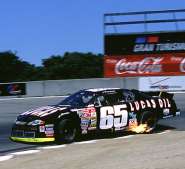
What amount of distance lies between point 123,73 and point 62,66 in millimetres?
51237

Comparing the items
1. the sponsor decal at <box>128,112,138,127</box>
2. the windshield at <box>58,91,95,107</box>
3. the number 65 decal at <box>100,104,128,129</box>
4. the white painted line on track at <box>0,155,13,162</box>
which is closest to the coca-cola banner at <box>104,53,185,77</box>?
→ the sponsor decal at <box>128,112,138,127</box>

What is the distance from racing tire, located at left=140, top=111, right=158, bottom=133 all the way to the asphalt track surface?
23 cm

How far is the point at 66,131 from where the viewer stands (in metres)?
14.5

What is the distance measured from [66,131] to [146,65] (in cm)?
2404

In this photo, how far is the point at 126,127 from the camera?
15.7 m

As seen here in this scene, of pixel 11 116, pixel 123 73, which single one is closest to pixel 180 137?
pixel 11 116

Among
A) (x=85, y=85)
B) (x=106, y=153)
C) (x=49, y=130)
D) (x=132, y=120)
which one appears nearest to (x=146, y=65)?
(x=85, y=85)

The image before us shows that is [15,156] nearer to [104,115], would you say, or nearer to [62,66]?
[104,115]

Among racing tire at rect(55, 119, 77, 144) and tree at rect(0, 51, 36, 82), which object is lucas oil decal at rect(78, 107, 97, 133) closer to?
racing tire at rect(55, 119, 77, 144)

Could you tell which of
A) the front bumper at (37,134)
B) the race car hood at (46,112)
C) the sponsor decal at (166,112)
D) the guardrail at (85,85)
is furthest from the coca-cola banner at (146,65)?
the front bumper at (37,134)

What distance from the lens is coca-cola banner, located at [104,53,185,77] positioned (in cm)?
3741

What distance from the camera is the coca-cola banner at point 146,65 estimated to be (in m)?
37.4

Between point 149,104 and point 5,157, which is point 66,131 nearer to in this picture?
point 5,157

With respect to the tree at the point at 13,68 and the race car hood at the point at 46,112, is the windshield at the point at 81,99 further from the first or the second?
the tree at the point at 13,68
